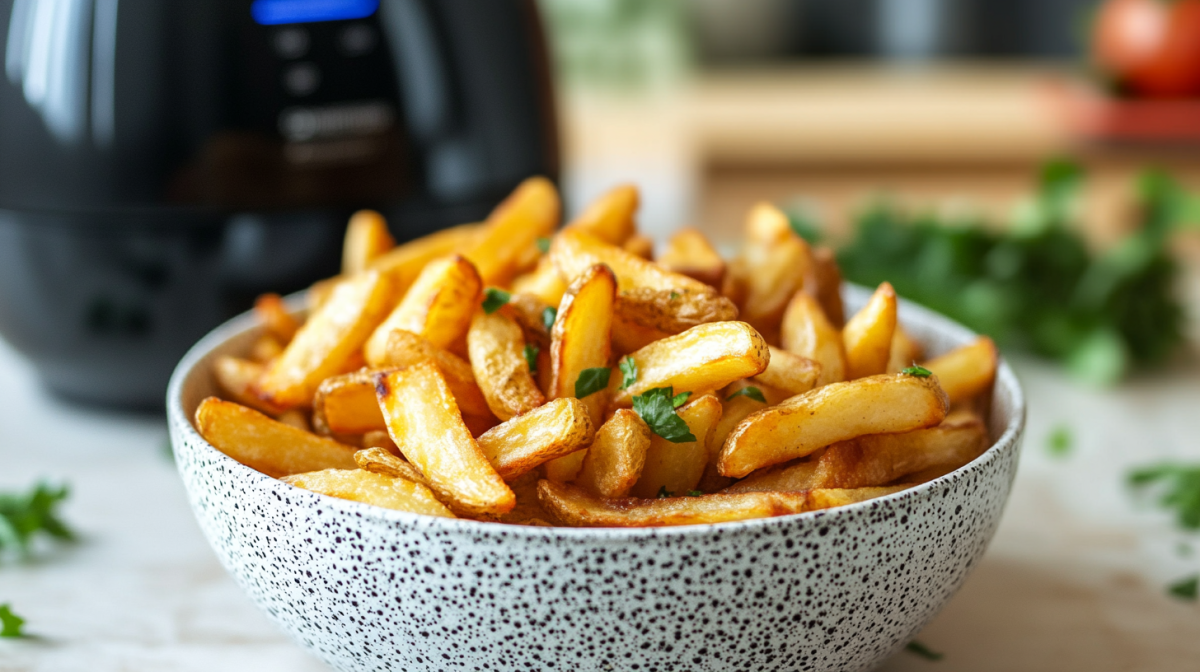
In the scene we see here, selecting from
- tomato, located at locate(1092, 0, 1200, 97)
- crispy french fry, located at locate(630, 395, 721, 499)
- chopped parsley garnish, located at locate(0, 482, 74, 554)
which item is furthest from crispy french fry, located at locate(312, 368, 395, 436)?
tomato, located at locate(1092, 0, 1200, 97)

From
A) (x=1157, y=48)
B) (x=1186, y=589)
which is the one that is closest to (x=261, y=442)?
(x=1186, y=589)

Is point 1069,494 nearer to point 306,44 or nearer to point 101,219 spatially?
point 306,44

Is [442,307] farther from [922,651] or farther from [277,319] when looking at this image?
[922,651]

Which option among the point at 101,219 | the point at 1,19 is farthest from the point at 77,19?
the point at 101,219

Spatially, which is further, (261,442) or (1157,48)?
(1157,48)

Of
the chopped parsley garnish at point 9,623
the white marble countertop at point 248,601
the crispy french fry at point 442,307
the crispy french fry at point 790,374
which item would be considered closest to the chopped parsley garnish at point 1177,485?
the white marble countertop at point 248,601

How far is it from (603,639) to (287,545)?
8.4 inches

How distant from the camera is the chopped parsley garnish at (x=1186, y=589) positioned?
103 centimetres

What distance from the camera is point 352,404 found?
845mm

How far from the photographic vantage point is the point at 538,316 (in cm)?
90

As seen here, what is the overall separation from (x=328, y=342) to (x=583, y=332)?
0.25 metres

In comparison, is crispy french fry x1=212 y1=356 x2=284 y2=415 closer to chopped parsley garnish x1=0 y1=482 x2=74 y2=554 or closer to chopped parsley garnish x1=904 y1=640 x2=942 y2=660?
chopped parsley garnish x1=0 y1=482 x2=74 y2=554

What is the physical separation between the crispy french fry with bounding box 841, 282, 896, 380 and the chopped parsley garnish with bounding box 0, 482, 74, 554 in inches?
31.0

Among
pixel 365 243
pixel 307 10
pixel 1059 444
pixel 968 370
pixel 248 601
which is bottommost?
pixel 1059 444
